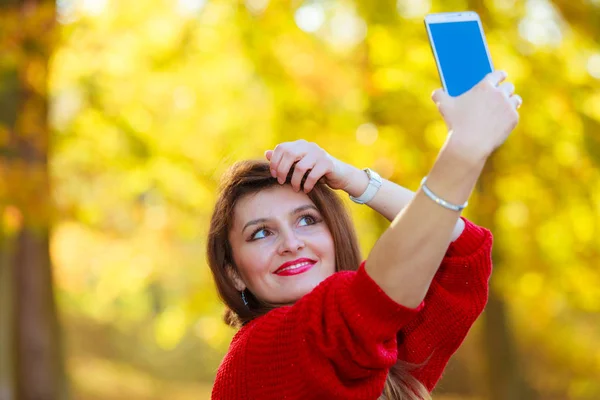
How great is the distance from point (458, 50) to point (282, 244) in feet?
2.16

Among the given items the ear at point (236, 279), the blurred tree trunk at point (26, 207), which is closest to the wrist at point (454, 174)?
the ear at point (236, 279)

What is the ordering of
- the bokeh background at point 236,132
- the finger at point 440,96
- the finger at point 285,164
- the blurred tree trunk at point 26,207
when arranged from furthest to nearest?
the bokeh background at point 236,132 < the blurred tree trunk at point 26,207 < the finger at point 285,164 < the finger at point 440,96

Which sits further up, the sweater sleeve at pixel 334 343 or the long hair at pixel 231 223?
the long hair at pixel 231 223

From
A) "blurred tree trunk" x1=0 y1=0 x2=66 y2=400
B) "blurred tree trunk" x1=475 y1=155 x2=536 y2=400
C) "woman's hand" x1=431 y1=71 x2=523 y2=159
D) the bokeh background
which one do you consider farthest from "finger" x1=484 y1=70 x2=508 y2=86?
"blurred tree trunk" x1=475 y1=155 x2=536 y2=400

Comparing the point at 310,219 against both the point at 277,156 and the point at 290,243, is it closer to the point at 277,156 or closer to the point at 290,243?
the point at 290,243

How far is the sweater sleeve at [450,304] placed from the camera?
6.42 feet

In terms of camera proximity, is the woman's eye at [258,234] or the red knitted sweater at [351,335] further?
the woman's eye at [258,234]

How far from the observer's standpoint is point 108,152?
1023cm

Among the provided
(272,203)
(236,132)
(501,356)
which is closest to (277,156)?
(272,203)

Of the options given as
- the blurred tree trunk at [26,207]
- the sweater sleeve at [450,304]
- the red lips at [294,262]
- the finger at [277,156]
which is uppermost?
the blurred tree trunk at [26,207]

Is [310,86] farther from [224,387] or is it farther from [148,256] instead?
[224,387]

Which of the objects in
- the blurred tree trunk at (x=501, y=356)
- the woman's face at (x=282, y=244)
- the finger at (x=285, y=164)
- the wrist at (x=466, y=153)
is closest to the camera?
the wrist at (x=466, y=153)

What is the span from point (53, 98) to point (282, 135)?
3022 millimetres

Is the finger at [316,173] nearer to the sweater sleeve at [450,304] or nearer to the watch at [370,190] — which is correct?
the watch at [370,190]
